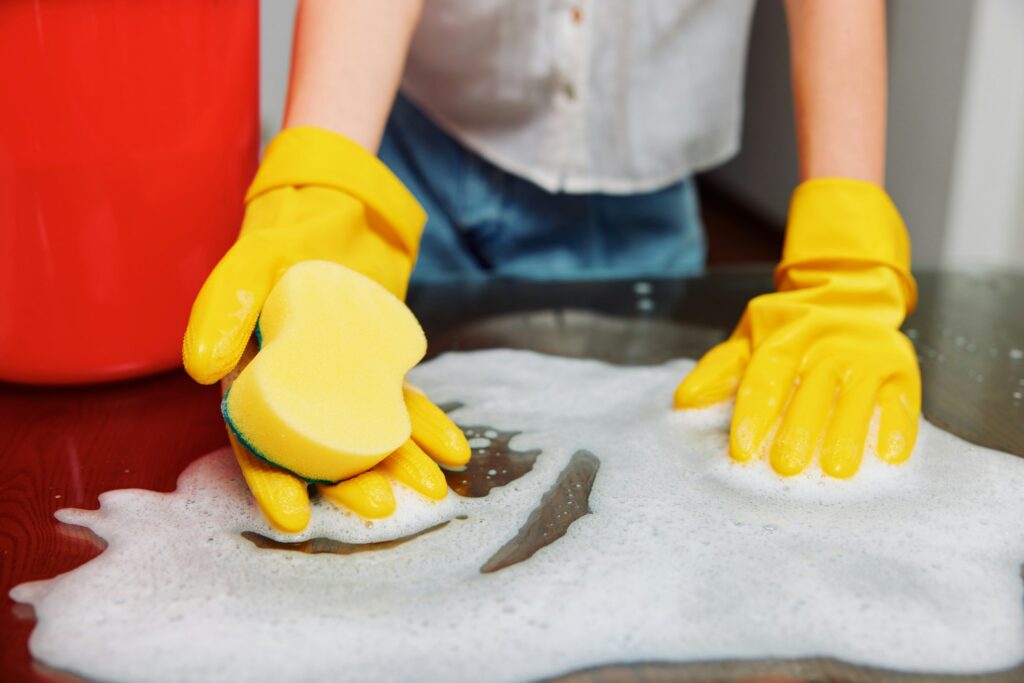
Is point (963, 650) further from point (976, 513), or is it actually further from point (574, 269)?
point (574, 269)

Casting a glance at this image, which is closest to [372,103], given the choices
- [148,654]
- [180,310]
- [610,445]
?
[180,310]

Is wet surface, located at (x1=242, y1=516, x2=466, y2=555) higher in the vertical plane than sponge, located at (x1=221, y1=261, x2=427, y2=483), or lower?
lower

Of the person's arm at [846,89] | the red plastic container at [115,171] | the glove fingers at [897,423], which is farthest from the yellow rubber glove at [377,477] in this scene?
the person's arm at [846,89]

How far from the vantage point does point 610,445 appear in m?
0.71

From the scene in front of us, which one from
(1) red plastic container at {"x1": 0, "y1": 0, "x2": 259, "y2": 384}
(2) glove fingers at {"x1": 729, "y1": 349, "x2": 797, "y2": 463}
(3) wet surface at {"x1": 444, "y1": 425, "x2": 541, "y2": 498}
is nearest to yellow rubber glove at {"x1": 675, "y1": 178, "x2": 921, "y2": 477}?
(2) glove fingers at {"x1": 729, "y1": 349, "x2": 797, "y2": 463}

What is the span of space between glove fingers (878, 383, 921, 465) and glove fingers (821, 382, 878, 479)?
1cm

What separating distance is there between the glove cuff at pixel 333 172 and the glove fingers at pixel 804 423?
317 millimetres

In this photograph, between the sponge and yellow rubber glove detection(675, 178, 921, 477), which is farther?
yellow rubber glove detection(675, 178, 921, 477)

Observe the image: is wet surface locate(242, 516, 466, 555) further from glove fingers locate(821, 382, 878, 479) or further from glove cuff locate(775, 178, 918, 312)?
glove cuff locate(775, 178, 918, 312)

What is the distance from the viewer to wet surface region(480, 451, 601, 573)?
0.57m

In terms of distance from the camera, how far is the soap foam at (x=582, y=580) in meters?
0.49

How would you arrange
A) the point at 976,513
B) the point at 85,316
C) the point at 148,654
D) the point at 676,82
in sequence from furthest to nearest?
the point at 676,82 → the point at 85,316 → the point at 976,513 → the point at 148,654

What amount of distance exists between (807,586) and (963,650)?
79 millimetres

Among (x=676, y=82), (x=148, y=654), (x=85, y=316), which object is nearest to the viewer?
(x=148, y=654)
